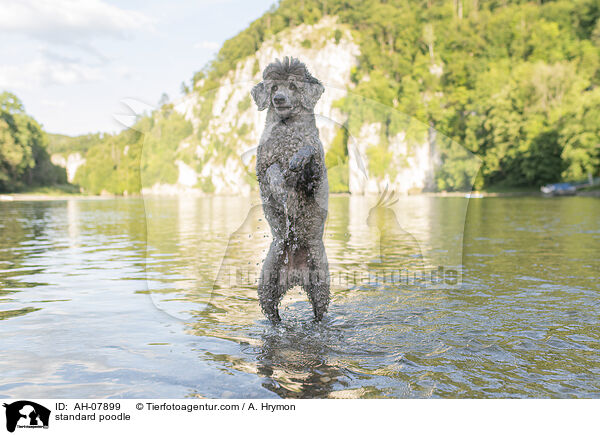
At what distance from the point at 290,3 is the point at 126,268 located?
13908 cm

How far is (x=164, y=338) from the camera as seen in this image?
5883 millimetres

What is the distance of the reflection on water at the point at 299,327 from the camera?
14.4 feet

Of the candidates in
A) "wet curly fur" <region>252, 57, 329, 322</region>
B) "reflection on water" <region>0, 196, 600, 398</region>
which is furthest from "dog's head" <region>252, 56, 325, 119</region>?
"reflection on water" <region>0, 196, 600, 398</region>

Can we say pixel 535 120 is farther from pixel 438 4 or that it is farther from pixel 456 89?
pixel 438 4

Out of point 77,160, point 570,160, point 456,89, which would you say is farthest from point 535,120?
point 77,160

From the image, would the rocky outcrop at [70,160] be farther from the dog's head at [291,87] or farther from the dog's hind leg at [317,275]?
the dog's hind leg at [317,275]

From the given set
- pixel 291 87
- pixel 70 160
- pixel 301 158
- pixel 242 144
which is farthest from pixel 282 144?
pixel 70 160

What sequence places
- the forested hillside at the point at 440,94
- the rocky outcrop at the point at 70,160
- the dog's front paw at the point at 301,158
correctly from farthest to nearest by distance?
the rocky outcrop at the point at 70,160 → the forested hillside at the point at 440,94 → the dog's front paw at the point at 301,158

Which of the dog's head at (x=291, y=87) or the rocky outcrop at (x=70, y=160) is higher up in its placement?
the rocky outcrop at (x=70, y=160)

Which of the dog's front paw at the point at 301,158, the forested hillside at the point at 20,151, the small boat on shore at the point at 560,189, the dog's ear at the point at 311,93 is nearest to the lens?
the dog's front paw at the point at 301,158

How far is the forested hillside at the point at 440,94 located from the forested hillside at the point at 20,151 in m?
9.34
